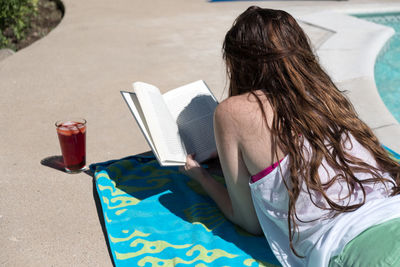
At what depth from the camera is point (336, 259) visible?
5.74 ft

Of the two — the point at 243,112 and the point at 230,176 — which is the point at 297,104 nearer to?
the point at 243,112

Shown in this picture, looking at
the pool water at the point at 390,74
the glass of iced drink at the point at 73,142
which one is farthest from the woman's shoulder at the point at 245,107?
the pool water at the point at 390,74

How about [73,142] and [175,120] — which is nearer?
[175,120]

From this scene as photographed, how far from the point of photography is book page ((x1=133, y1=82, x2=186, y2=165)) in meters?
2.30

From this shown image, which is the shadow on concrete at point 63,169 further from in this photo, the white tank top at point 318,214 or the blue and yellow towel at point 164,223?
the white tank top at point 318,214

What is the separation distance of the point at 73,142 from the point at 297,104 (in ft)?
4.52

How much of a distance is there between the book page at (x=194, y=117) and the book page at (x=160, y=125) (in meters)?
0.07

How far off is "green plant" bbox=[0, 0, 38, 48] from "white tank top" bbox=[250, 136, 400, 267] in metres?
4.65

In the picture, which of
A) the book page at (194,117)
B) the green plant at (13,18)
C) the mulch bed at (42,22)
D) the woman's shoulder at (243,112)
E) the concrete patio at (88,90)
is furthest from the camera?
the mulch bed at (42,22)

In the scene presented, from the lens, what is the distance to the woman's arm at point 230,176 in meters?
1.97

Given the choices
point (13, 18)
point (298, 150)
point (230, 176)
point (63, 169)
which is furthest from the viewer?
point (13, 18)

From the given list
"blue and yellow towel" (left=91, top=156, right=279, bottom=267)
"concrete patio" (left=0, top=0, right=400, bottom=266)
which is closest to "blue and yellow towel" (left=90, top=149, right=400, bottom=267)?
"blue and yellow towel" (left=91, top=156, right=279, bottom=267)

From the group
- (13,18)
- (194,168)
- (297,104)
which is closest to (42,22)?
(13,18)

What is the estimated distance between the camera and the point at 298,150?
1834mm
